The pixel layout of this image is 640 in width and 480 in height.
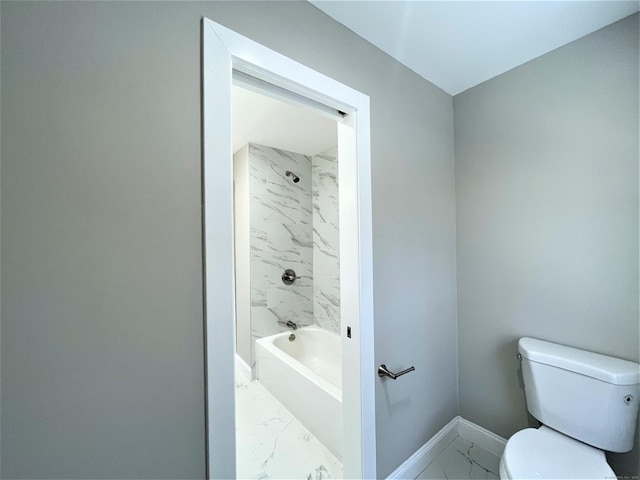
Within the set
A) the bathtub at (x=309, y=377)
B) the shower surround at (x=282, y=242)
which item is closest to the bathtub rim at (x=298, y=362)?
the bathtub at (x=309, y=377)

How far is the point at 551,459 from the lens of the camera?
43.2 inches

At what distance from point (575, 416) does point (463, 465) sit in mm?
732

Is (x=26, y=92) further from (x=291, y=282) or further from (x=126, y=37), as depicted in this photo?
(x=291, y=282)

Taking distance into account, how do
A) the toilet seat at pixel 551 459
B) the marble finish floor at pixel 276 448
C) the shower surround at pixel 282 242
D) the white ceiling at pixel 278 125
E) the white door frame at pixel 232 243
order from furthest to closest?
the shower surround at pixel 282 242, the white ceiling at pixel 278 125, the marble finish floor at pixel 276 448, the toilet seat at pixel 551 459, the white door frame at pixel 232 243

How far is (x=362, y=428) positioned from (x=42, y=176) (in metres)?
1.52

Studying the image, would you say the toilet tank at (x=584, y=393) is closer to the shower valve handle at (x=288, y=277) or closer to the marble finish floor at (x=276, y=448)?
the marble finish floor at (x=276, y=448)

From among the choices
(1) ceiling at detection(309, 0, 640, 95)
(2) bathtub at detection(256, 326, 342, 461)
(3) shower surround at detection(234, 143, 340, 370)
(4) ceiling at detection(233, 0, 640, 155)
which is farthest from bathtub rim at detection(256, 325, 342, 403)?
(1) ceiling at detection(309, 0, 640, 95)

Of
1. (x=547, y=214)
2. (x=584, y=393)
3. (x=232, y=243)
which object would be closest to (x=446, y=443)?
(x=584, y=393)

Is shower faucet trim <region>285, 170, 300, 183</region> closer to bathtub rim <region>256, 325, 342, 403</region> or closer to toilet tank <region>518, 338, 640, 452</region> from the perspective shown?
bathtub rim <region>256, 325, 342, 403</region>

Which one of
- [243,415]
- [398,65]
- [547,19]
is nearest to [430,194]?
[398,65]

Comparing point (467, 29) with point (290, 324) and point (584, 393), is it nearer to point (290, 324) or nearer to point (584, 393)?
point (584, 393)

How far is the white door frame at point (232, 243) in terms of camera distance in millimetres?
807

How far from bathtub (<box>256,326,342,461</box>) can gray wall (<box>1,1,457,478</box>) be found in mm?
1106

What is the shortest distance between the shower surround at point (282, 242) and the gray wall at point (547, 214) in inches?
55.9
